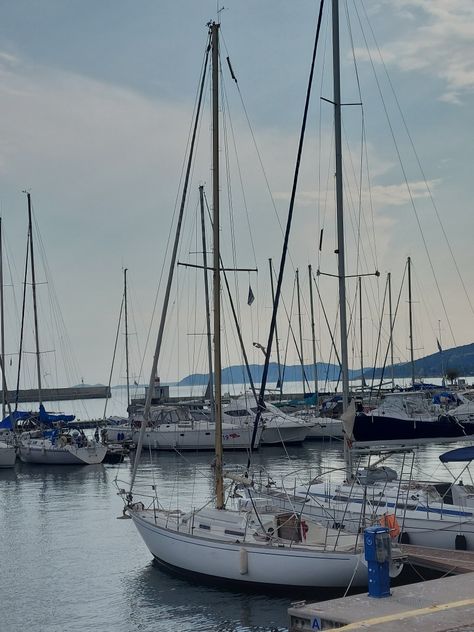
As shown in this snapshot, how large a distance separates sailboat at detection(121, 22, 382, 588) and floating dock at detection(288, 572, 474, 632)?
2.94m

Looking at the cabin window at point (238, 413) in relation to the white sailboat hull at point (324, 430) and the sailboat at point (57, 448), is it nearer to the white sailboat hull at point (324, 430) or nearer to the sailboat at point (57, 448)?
the white sailboat hull at point (324, 430)

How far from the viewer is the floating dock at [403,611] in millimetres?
13438

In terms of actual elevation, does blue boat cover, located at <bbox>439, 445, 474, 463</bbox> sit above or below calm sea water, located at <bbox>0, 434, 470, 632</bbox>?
above

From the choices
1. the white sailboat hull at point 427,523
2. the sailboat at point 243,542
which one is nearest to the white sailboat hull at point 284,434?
the sailboat at point 243,542

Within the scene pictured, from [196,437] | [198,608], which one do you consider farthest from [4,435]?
[198,608]

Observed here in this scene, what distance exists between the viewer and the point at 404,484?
953 inches

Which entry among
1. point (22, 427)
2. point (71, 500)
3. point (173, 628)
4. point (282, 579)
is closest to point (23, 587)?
point (173, 628)

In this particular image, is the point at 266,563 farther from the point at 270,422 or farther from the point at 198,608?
the point at 270,422

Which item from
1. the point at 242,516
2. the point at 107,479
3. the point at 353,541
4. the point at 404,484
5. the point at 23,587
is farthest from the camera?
the point at 107,479

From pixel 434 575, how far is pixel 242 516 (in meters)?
4.78

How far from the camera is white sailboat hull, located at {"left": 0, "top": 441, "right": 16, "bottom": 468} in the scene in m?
50.8

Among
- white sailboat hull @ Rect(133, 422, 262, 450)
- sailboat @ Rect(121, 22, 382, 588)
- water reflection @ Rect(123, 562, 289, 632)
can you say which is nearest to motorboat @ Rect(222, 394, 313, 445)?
white sailboat hull @ Rect(133, 422, 262, 450)

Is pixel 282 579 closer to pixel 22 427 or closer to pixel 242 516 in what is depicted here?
pixel 242 516

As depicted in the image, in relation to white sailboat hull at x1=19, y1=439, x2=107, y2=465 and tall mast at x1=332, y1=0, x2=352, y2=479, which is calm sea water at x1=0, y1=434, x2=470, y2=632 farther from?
white sailboat hull at x1=19, y1=439, x2=107, y2=465
